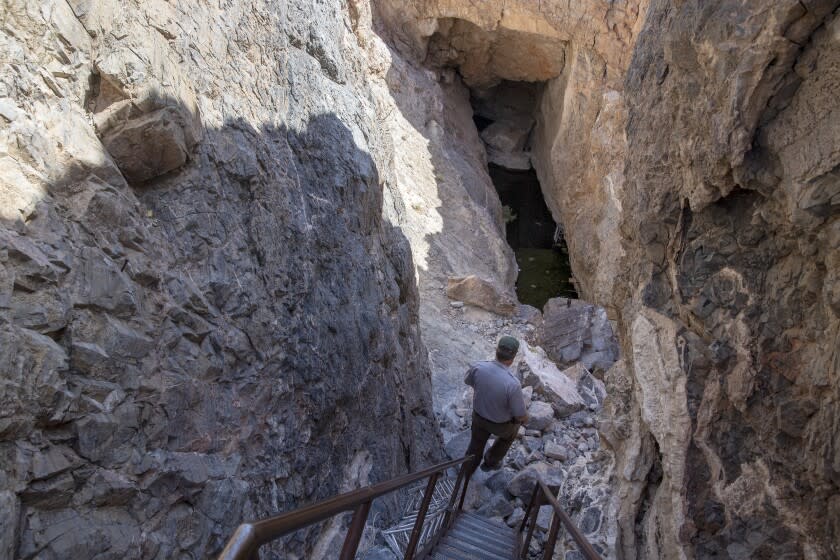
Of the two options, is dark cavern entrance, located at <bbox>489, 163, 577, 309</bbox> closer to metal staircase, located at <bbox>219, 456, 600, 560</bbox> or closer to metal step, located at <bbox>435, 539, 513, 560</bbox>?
metal staircase, located at <bbox>219, 456, 600, 560</bbox>

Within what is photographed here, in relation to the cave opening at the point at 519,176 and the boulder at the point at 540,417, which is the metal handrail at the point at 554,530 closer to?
the boulder at the point at 540,417

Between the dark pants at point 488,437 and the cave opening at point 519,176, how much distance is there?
10.3 m

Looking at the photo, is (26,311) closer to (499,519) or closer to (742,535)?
(742,535)

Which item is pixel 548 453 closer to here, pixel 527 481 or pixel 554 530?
pixel 527 481

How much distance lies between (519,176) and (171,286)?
1580 centimetres

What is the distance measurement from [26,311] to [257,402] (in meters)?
1.41

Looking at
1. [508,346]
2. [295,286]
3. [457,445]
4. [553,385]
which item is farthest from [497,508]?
[295,286]

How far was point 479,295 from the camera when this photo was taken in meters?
10.9

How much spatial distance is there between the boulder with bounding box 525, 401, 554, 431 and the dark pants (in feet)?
4.59

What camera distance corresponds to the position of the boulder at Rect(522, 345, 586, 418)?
7.29 m

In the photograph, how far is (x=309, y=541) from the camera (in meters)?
3.36

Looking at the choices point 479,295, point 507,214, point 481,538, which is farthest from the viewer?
point 507,214

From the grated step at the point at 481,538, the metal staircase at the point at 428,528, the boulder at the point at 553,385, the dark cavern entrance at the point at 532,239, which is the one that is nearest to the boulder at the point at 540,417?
the boulder at the point at 553,385

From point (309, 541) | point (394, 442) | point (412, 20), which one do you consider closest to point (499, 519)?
point (394, 442)
